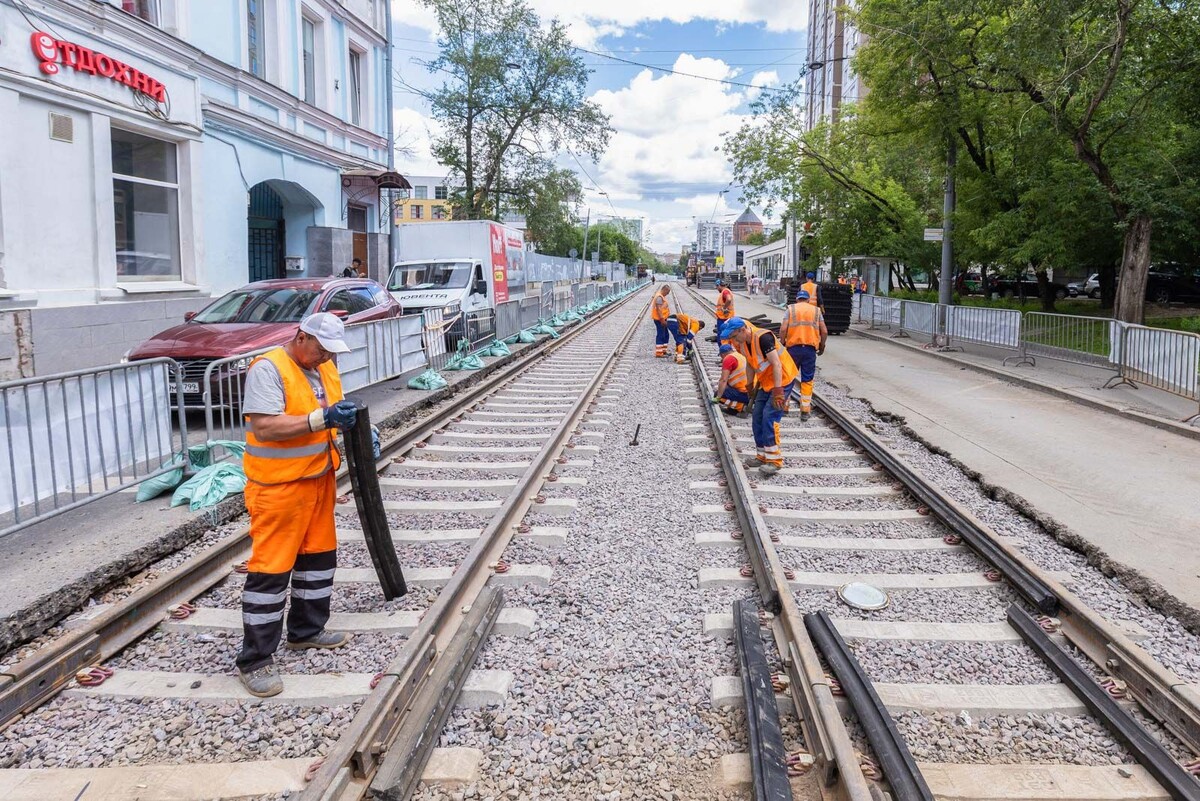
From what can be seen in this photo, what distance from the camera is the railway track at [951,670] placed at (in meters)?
3.18

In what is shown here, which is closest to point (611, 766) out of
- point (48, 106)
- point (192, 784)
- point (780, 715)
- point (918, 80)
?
point (780, 715)

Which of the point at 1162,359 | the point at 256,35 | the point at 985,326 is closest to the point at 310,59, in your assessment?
the point at 256,35

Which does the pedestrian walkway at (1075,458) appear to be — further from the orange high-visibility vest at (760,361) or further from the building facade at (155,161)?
the building facade at (155,161)

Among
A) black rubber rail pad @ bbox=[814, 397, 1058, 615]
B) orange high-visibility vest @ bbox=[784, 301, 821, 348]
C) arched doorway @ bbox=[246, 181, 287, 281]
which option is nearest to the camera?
black rubber rail pad @ bbox=[814, 397, 1058, 615]

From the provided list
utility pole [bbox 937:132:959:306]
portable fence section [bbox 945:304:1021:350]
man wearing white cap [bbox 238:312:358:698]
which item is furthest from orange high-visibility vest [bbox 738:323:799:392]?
utility pole [bbox 937:132:959:306]

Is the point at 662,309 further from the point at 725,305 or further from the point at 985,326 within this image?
the point at 985,326

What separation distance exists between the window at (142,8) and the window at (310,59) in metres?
5.66

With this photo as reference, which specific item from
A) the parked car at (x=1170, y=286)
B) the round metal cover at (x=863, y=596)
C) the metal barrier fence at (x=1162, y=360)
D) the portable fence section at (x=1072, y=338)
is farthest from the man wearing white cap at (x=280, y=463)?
the parked car at (x=1170, y=286)

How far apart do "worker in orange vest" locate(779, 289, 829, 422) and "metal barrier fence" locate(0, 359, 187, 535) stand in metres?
6.80

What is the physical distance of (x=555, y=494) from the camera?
22.9 ft

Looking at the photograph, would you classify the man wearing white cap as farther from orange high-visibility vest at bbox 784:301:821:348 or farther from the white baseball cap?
orange high-visibility vest at bbox 784:301:821:348

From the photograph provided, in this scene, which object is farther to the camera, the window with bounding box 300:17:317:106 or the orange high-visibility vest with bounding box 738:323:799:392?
the window with bounding box 300:17:317:106

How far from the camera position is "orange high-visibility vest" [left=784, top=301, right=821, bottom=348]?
396 inches

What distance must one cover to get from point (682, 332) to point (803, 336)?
717 centimetres
